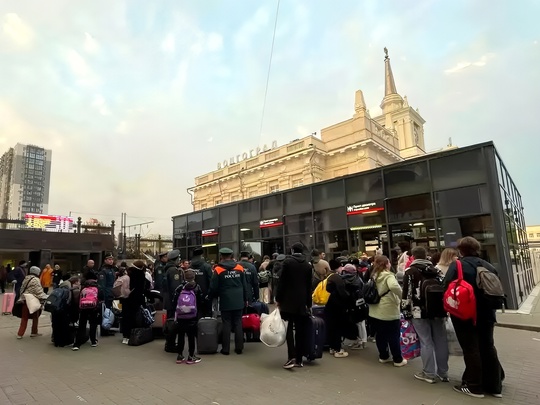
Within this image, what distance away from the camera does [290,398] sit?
4.15 m

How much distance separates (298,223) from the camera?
1716 cm

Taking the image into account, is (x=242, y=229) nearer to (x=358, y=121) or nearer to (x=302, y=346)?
(x=358, y=121)

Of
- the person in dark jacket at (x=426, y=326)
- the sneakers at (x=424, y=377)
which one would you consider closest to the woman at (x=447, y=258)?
the person in dark jacket at (x=426, y=326)

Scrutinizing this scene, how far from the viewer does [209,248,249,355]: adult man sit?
6230mm

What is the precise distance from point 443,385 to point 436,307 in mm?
1026

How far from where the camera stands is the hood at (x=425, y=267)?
195 inches

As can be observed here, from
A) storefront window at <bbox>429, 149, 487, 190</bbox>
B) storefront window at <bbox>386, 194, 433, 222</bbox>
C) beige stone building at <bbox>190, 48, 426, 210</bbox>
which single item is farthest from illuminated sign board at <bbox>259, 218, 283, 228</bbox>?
beige stone building at <bbox>190, 48, 426, 210</bbox>

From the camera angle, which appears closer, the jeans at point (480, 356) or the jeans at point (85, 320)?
the jeans at point (480, 356)

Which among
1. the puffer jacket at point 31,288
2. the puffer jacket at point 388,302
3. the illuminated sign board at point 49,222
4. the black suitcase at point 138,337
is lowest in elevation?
the black suitcase at point 138,337

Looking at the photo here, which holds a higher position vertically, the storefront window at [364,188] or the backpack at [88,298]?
the storefront window at [364,188]

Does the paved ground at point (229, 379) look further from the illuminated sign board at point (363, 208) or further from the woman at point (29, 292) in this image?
the illuminated sign board at point (363, 208)

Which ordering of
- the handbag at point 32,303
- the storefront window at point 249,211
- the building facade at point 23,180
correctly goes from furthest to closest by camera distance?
the building facade at point 23,180 → the storefront window at point 249,211 → the handbag at point 32,303

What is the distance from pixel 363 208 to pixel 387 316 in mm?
9508

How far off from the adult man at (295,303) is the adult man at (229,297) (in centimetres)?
99
